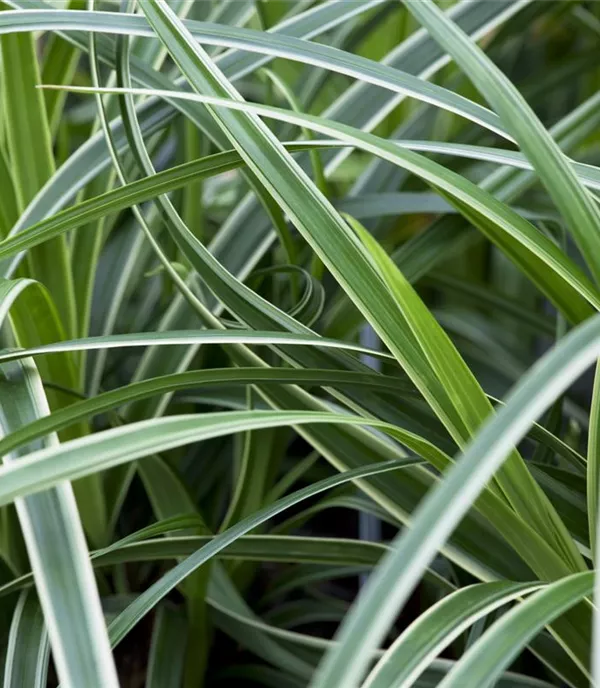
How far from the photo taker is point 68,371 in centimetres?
48

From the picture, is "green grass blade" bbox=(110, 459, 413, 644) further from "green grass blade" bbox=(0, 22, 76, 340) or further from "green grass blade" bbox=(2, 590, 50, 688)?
"green grass blade" bbox=(0, 22, 76, 340)

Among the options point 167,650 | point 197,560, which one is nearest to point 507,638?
point 197,560

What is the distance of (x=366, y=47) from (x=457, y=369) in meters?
0.52

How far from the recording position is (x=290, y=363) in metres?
0.40

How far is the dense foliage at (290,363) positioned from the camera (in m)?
0.24

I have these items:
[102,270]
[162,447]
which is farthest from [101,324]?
[162,447]

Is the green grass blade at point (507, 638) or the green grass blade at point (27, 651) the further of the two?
the green grass blade at point (27, 651)

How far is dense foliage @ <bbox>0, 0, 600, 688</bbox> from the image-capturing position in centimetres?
24

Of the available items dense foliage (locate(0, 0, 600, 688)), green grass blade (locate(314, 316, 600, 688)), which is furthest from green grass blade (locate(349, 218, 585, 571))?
green grass blade (locate(314, 316, 600, 688))

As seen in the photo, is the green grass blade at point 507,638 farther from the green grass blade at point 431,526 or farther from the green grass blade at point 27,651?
the green grass blade at point 27,651

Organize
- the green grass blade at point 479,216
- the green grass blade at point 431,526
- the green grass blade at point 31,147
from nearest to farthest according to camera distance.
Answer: the green grass blade at point 431,526, the green grass blade at point 479,216, the green grass blade at point 31,147

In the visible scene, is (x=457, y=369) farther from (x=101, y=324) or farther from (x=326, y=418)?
(x=101, y=324)

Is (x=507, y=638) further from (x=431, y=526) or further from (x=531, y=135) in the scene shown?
(x=531, y=135)

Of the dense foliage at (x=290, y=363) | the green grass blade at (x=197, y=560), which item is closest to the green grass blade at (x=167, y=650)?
the dense foliage at (x=290, y=363)
